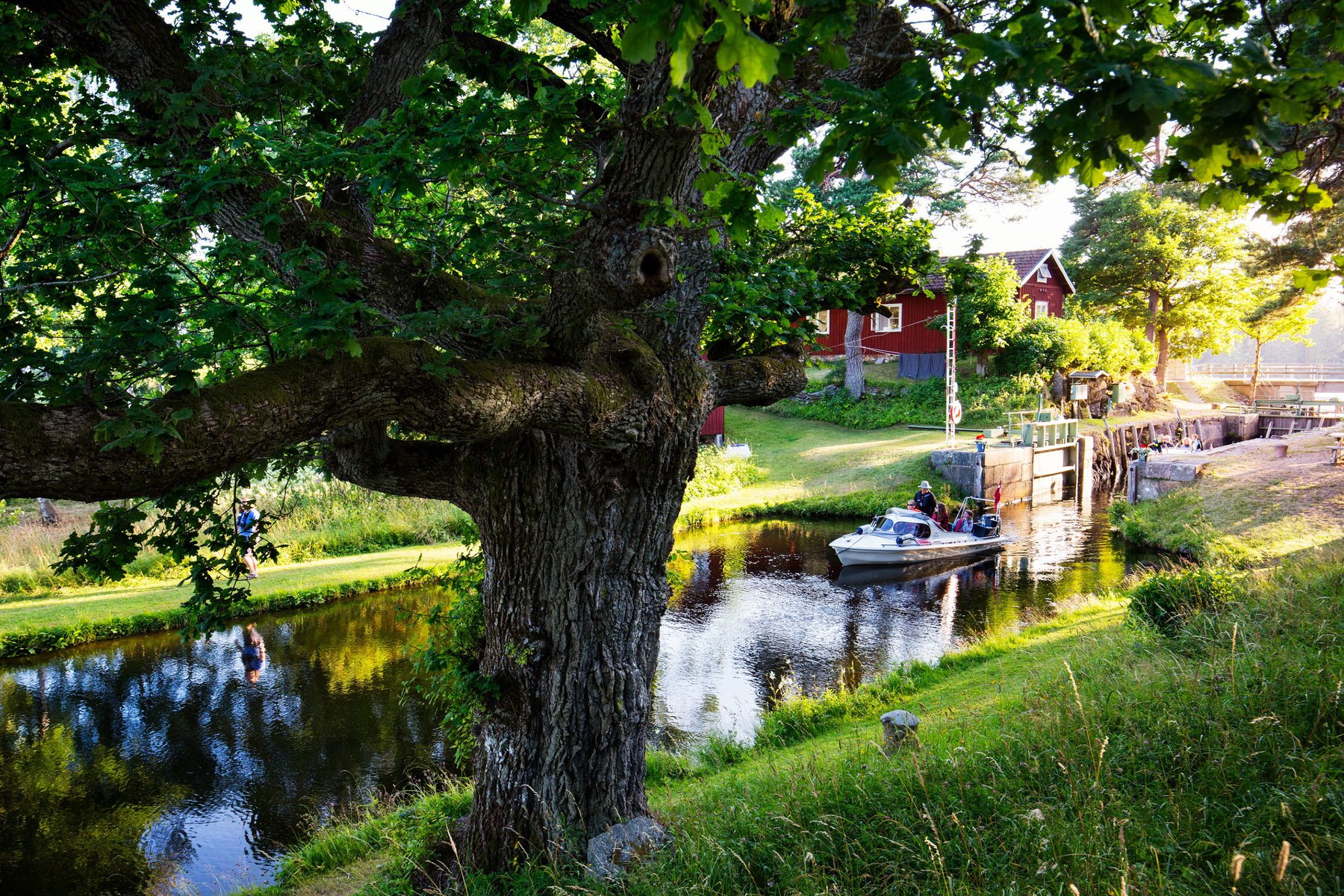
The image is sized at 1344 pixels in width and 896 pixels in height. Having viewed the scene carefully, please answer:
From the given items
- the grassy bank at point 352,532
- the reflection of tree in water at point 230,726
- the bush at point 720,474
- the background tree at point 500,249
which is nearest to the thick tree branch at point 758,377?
the background tree at point 500,249

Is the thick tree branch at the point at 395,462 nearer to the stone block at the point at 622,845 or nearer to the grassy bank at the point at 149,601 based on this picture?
the stone block at the point at 622,845

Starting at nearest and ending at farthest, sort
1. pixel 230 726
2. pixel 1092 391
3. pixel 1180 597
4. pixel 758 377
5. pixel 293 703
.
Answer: pixel 758 377
pixel 1180 597
pixel 230 726
pixel 293 703
pixel 1092 391

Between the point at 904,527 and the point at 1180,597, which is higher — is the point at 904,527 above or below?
below

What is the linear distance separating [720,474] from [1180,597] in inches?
710

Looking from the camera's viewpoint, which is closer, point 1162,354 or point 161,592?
point 161,592

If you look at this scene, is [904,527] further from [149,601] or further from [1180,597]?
[149,601]

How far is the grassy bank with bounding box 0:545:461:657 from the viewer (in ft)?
46.1

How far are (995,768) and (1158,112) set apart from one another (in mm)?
4029

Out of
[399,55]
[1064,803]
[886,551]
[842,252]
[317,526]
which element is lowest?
[886,551]

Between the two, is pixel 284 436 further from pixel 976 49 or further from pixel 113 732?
pixel 113 732

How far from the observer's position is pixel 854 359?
1484 inches

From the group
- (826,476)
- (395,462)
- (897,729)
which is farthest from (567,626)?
(826,476)

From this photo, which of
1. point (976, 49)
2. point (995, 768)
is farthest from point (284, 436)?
point (995, 768)

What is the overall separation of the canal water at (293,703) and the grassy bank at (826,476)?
557 cm
